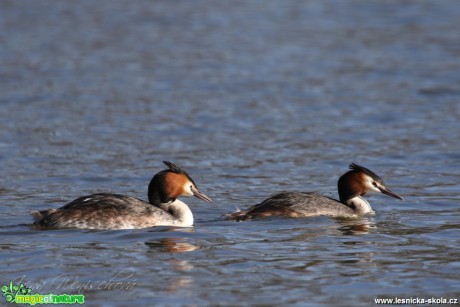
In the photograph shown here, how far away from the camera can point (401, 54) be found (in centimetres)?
2644

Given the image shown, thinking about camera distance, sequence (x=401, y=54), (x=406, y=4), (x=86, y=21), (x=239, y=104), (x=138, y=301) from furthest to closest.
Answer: (x=406, y=4), (x=86, y=21), (x=401, y=54), (x=239, y=104), (x=138, y=301)

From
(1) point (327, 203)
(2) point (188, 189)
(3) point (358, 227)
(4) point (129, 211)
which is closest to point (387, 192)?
(1) point (327, 203)

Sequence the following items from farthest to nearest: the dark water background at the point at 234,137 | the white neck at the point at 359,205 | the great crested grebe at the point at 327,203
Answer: the white neck at the point at 359,205
the great crested grebe at the point at 327,203
the dark water background at the point at 234,137

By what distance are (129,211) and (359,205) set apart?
2793mm

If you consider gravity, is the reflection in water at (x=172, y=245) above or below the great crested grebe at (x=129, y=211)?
below

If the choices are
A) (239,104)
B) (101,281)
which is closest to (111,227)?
(101,281)

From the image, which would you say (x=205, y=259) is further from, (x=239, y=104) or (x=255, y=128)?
(x=239, y=104)

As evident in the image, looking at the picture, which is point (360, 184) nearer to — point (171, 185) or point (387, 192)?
point (387, 192)

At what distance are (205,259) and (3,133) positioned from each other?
335 inches

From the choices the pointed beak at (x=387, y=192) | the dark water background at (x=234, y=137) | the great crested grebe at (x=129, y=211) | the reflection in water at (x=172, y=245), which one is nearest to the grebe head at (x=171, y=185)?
the great crested grebe at (x=129, y=211)

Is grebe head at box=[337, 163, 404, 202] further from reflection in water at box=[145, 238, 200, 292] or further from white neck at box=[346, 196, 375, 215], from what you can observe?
reflection in water at box=[145, 238, 200, 292]

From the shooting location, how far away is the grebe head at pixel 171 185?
41.2ft

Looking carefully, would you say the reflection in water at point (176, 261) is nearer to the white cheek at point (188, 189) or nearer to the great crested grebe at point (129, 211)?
the great crested grebe at point (129, 211)

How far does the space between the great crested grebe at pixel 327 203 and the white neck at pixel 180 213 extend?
1.58ft
